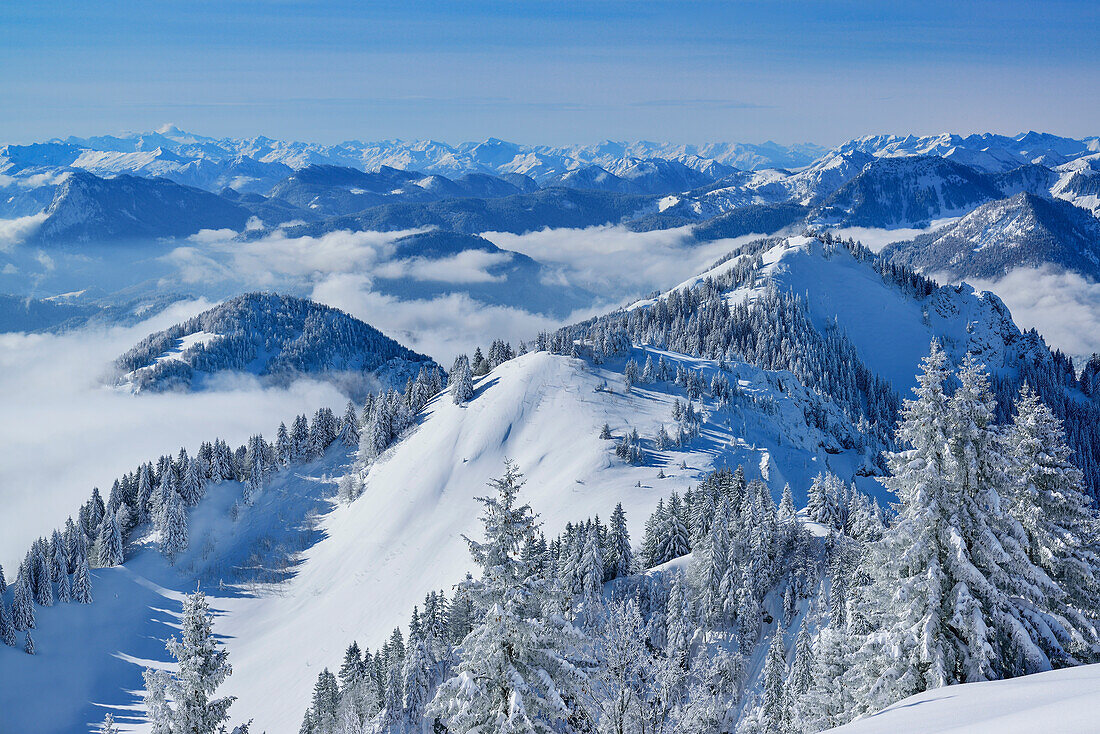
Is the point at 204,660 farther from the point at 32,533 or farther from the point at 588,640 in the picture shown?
the point at 32,533

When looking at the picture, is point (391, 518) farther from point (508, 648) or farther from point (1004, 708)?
point (1004, 708)

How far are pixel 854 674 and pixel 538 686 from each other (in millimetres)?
11379

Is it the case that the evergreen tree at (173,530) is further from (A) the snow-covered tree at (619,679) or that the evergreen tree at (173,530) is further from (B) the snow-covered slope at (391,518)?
(A) the snow-covered tree at (619,679)

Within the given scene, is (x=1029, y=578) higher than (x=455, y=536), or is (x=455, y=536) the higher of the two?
(x=1029, y=578)

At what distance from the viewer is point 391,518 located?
369ft

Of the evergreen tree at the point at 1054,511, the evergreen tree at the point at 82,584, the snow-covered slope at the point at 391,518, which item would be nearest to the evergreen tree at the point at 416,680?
the snow-covered slope at the point at 391,518

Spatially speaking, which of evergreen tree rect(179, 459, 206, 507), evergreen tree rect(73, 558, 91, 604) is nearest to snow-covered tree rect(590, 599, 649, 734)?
evergreen tree rect(73, 558, 91, 604)

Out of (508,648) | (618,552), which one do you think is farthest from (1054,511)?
(618,552)

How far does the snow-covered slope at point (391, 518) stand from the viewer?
292 ft

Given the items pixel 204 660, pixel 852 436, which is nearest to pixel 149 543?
pixel 204 660

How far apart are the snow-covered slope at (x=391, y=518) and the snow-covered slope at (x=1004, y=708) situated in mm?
67678

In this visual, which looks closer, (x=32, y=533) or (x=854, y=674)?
(x=854, y=674)

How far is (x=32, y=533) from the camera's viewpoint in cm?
19000

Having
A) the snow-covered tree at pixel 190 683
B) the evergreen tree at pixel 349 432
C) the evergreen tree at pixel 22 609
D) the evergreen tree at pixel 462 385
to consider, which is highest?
the evergreen tree at pixel 462 385
